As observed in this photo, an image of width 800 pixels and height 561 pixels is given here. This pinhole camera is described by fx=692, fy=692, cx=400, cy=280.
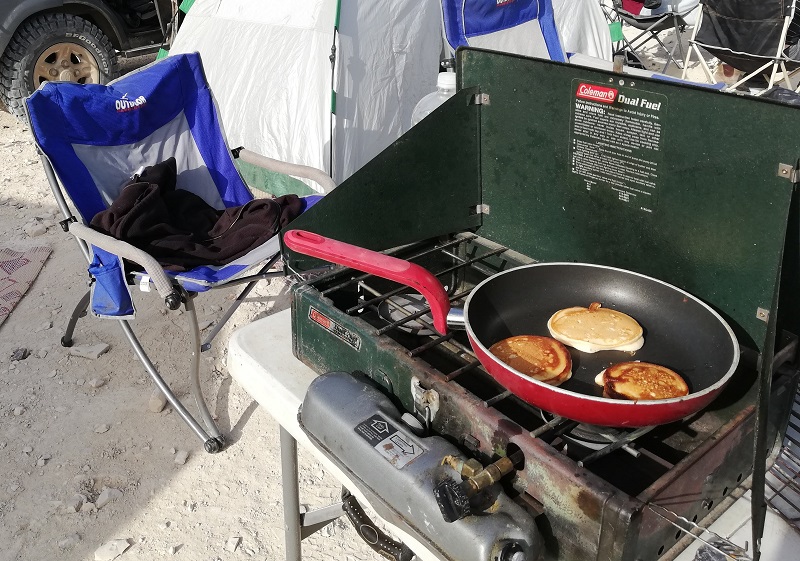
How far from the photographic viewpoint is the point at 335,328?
4.00 ft

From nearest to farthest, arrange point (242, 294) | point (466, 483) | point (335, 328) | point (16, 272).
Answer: point (466, 483) → point (335, 328) → point (242, 294) → point (16, 272)

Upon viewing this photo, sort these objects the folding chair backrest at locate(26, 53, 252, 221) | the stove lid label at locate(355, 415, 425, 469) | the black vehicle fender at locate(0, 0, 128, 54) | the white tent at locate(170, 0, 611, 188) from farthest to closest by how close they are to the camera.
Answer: the black vehicle fender at locate(0, 0, 128, 54), the white tent at locate(170, 0, 611, 188), the folding chair backrest at locate(26, 53, 252, 221), the stove lid label at locate(355, 415, 425, 469)

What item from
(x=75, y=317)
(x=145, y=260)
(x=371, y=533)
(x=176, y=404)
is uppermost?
(x=145, y=260)

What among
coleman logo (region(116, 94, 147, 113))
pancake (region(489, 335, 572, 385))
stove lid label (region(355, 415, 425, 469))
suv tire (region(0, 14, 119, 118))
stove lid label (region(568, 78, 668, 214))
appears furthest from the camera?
suv tire (region(0, 14, 119, 118))

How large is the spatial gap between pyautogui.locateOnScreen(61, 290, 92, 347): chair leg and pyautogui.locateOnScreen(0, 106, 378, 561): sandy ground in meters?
0.06

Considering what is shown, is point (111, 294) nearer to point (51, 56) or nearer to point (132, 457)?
point (132, 457)

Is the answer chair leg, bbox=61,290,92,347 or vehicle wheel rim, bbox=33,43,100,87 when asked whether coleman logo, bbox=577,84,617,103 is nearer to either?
chair leg, bbox=61,290,92,347

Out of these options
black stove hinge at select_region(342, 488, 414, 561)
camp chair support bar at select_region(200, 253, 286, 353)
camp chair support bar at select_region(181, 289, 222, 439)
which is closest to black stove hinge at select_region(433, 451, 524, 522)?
black stove hinge at select_region(342, 488, 414, 561)

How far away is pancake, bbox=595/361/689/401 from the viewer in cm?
103

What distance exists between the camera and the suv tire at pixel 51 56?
5344 millimetres

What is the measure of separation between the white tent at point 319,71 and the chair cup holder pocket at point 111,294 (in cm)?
169

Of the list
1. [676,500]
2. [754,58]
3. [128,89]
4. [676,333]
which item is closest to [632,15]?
[754,58]

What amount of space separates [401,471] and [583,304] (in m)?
0.55

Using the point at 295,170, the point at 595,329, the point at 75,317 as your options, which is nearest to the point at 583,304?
the point at 595,329
